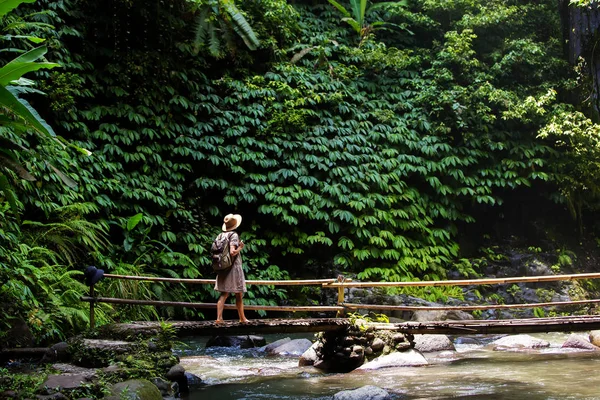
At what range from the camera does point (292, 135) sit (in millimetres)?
13156

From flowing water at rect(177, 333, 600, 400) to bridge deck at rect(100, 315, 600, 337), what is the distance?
56 cm

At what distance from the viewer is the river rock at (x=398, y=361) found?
790 cm

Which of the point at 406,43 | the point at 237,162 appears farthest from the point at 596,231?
the point at 237,162

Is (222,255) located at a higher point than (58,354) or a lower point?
higher

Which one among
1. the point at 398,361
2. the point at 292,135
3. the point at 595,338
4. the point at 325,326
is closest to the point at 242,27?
the point at 292,135

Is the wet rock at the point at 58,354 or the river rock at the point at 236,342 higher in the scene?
the wet rock at the point at 58,354

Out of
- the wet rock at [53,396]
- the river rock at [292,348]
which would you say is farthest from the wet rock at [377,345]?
the wet rock at [53,396]

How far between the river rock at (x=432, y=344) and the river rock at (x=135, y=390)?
5.05 metres

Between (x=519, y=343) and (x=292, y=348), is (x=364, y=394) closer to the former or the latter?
(x=292, y=348)

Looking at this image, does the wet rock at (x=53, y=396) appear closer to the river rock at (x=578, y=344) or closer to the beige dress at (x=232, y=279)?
the beige dress at (x=232, y=279)

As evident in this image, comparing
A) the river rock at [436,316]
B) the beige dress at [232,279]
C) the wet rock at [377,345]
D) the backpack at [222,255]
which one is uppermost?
the backpack at [222,255]

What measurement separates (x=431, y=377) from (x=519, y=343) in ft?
10.1

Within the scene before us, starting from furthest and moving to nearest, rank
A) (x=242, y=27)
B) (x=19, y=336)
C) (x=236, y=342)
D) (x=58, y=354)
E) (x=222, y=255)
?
1. (x=242, y=27)
2. (x=236, y=342)
3. (x=222, y=255)
4. (x=19, y=336)
5. (x=58, y=354)

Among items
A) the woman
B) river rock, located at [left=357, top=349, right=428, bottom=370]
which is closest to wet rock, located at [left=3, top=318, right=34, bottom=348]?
the woman
